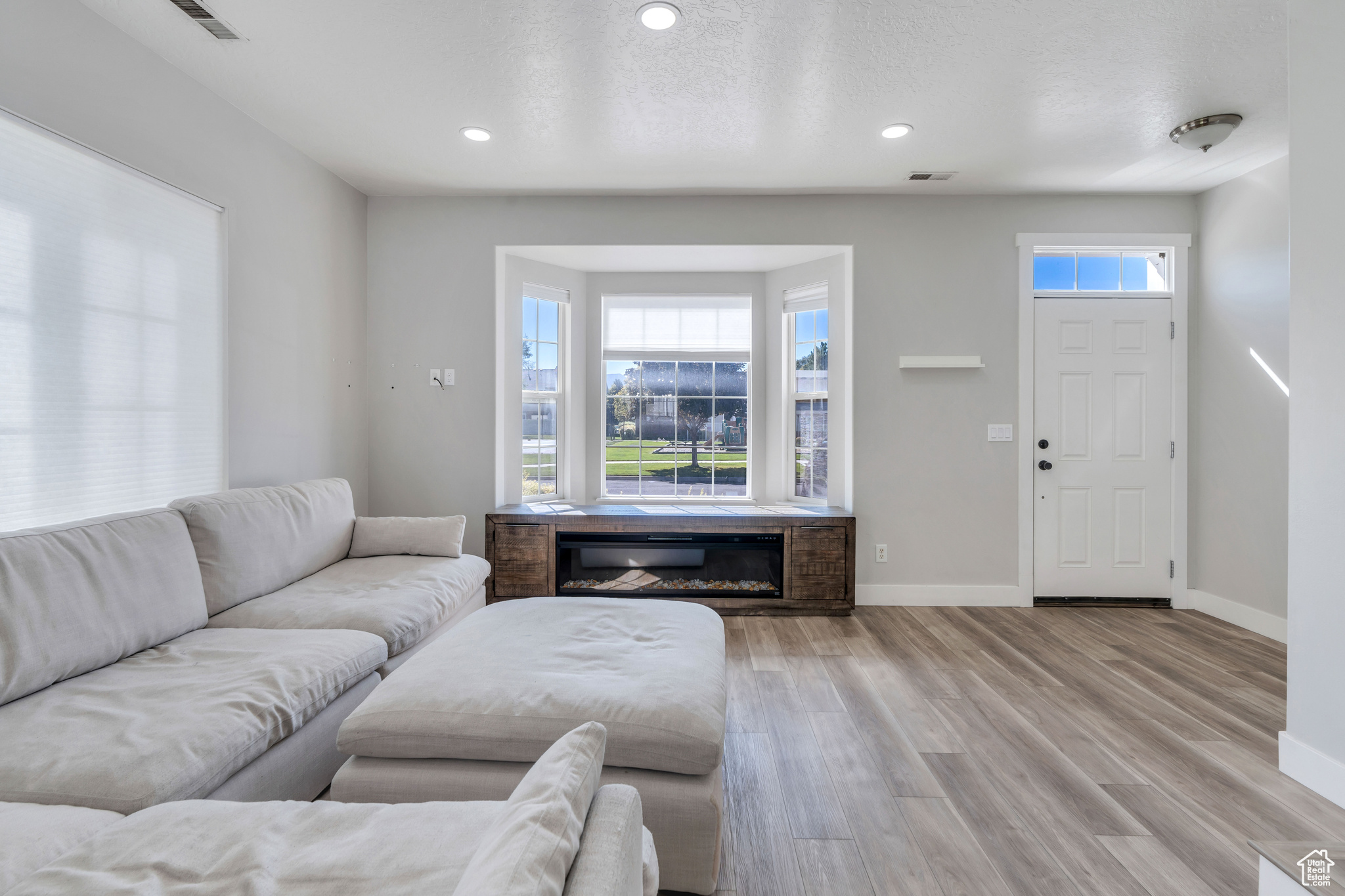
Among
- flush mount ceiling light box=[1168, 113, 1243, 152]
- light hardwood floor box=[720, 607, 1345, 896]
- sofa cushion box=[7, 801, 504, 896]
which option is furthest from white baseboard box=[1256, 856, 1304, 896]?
flush mount ceiling light box=[1168, 113, 1243, 152]

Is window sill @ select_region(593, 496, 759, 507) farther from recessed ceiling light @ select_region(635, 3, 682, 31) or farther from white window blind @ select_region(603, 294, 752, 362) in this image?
recessed ceiling light @ select_region(635, 3, 682, 31)

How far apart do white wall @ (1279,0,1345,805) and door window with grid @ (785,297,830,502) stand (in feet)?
7.83

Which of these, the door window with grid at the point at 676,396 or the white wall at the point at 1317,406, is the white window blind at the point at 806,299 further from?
the white wall at the point at 1317,406

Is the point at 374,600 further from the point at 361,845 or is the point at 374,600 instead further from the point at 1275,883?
the point at 1275,883

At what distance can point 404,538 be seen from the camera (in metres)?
2.94

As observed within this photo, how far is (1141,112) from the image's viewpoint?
2.75 m

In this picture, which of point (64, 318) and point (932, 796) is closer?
point (932, 796)

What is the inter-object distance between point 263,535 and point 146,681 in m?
0.88

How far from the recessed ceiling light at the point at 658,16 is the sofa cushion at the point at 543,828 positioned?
225 cm

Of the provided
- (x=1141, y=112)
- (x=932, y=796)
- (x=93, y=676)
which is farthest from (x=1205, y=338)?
(x=93, y=676)

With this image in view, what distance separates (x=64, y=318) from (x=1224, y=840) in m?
3.93

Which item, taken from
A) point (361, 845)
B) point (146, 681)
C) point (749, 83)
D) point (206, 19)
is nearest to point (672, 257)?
point (749, 83)

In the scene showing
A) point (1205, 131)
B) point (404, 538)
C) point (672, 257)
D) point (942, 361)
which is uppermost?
point (1205, 131)

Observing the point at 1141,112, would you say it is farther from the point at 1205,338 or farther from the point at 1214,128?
the point at 1205,338
